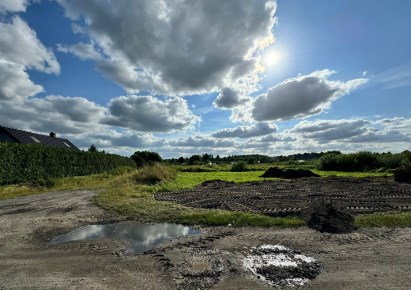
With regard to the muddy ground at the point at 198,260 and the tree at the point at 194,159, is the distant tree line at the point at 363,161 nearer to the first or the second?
the muddy ground at the point at 198,260

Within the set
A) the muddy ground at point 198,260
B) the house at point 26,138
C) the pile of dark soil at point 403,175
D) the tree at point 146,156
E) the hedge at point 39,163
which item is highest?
the house at point 26,138

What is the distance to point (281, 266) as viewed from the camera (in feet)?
19.9

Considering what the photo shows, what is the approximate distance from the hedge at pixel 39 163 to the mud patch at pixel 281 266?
19312mm

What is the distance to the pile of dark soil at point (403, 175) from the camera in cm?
2308

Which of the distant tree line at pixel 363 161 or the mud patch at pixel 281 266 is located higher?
the distant tree line at pixel 363 161

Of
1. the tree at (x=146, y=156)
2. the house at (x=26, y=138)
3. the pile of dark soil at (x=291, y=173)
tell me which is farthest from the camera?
the tree at (x=146, y=156)

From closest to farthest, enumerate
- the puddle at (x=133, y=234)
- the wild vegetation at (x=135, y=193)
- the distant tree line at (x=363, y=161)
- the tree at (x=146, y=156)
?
1. the puddle at (x=133, y=234)
2. the wild vegetation at (x=135, y=193)
3. the distant tree line at (x=363, y=161)
4. the tree at (x=146, y=156)

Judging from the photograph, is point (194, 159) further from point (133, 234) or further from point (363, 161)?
point (133, 234)

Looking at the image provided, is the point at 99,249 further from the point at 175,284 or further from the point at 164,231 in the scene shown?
the point at 175,284

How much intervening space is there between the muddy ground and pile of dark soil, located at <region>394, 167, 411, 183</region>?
16980mm

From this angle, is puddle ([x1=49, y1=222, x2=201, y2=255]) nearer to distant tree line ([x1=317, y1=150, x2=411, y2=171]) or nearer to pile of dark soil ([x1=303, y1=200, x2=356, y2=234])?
pile of dark soil ([x1=303, y1=200, x2=356, y2=234])

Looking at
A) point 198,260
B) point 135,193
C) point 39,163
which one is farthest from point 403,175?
point 39,163

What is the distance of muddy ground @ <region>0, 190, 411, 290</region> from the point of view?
210 inches

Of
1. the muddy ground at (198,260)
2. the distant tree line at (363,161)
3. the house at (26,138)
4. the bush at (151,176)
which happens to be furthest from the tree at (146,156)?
the muddy ground at (198,260)
